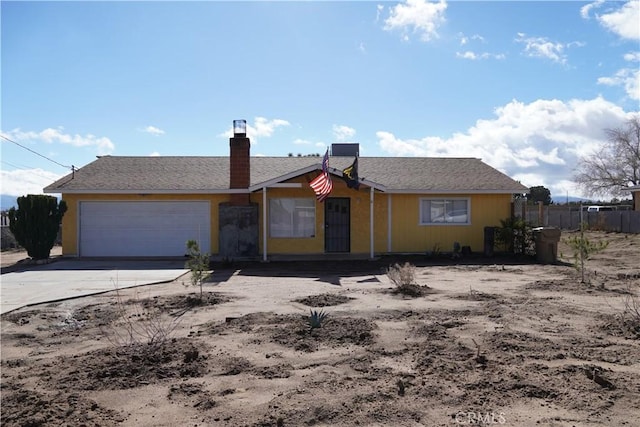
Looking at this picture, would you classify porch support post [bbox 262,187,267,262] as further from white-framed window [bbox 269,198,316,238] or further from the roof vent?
the roof vent

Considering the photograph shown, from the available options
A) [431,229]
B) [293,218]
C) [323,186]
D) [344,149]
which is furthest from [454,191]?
[344,149]

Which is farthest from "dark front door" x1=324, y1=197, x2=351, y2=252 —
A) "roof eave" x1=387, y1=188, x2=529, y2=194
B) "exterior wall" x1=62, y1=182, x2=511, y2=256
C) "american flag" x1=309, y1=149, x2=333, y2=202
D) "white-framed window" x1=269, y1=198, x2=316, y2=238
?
"american flag" x1=309, y1=149, x2=333, y2=202

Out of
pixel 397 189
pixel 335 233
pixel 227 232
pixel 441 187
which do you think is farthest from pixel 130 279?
pixel 441 187

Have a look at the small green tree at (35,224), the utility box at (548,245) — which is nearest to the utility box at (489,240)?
the utility box at (548,245)

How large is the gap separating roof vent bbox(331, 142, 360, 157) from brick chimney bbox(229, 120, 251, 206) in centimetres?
860

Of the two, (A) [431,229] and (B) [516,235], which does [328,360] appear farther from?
(B) [516,235]

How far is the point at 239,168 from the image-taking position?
60.3 feet

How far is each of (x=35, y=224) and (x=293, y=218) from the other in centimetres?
866

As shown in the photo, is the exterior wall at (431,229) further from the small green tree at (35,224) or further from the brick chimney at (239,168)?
the small green tree at (35,224)

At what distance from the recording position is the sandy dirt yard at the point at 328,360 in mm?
4410

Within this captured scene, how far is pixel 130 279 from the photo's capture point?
512 inches

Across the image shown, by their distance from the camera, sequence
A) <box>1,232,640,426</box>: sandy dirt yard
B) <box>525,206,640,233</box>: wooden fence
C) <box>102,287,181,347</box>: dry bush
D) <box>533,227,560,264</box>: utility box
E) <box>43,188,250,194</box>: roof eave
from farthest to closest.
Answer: <box>525,206,640,233</box>: wooden fence
<box>43,188,250,194</box>: roof eave
<box>533,227,560,264</box>: utility box
<box>102,287,181,347</box>: dry bush
<box>1,232,640,426</box>: sandy dirt yard

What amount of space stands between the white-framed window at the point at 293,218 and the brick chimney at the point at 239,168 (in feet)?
3.99

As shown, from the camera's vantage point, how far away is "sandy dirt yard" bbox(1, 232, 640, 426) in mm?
4410
